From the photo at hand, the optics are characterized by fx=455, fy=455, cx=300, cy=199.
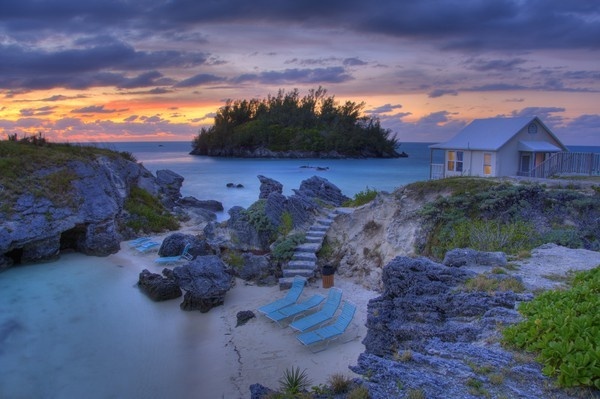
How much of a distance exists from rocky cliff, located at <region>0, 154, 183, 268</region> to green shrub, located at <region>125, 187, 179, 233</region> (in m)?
0.66

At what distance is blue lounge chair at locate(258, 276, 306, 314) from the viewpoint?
12659mm

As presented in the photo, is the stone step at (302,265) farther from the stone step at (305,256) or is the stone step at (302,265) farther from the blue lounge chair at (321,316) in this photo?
the blue lounge chair at (321,316)

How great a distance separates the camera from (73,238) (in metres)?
21.4

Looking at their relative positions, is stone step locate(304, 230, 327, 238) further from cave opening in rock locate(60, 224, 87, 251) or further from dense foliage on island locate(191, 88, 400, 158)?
dense foliage on island locate(191, 88, 400, 158)

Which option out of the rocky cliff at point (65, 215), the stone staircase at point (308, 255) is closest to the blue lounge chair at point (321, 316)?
the stone staircase at point (308, 255)

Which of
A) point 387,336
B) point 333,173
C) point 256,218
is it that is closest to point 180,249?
point 256,218

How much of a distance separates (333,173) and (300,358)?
6605cm

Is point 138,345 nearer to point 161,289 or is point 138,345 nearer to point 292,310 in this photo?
point 161,289

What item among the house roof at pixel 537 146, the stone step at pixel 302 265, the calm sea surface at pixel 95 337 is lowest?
the calm sea surface at pixel 95 337

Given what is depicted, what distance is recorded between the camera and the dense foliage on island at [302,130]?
106 meters

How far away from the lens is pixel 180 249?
19562 mm

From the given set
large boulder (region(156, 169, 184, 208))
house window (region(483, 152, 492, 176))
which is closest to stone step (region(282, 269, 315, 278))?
house window (region(483, 152, 492, 176))

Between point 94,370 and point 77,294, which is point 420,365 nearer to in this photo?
point 94,370

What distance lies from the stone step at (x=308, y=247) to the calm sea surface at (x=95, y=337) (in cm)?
457
